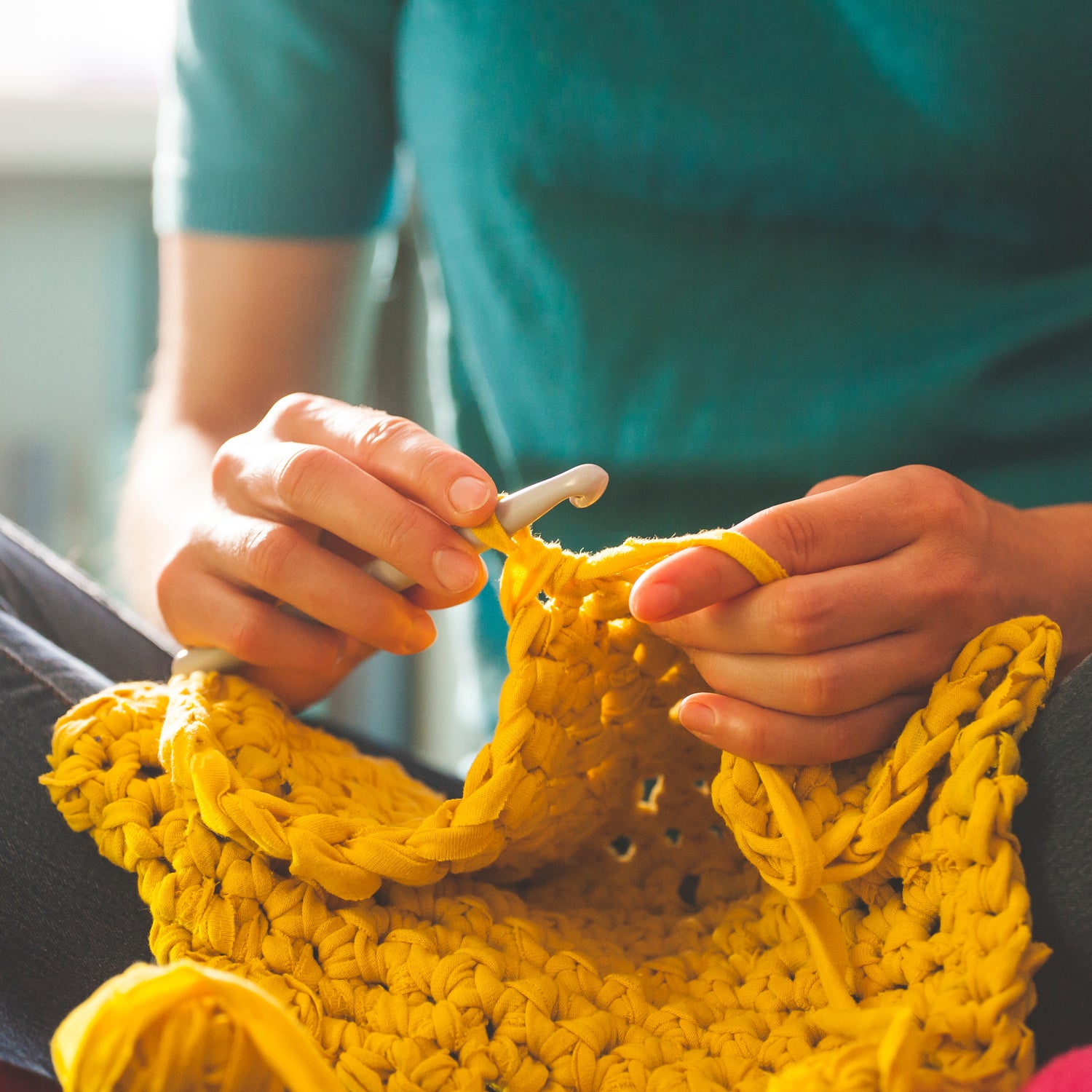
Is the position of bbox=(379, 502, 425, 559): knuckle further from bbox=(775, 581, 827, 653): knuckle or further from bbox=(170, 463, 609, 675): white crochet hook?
bbox=(775, 581, 827, 653): knuckle

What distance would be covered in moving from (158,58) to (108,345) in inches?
18.1

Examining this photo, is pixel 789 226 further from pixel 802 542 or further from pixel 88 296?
pixel 88 296

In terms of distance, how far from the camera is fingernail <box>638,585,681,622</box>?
0.35 m

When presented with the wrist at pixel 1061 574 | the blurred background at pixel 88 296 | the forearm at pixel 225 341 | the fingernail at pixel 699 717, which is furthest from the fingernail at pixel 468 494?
the blurred background at pixel 88 296

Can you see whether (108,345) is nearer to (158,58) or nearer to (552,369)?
(158,58)

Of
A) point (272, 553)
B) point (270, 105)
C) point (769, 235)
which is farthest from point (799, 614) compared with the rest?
point (270, 105)

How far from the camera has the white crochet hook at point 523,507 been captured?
1.25 feet

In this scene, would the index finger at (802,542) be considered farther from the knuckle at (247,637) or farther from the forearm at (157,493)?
the forearm at (157,493)

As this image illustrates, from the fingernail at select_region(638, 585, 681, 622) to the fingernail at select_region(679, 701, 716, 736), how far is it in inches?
1.6

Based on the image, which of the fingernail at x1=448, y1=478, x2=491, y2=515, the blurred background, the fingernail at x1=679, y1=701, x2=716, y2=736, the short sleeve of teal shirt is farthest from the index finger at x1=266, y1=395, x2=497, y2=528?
the blurred background

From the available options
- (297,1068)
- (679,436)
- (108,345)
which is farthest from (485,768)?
(108,345)

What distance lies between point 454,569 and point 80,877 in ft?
0.61

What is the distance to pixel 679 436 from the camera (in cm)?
68

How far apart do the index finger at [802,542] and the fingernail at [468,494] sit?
7cm
